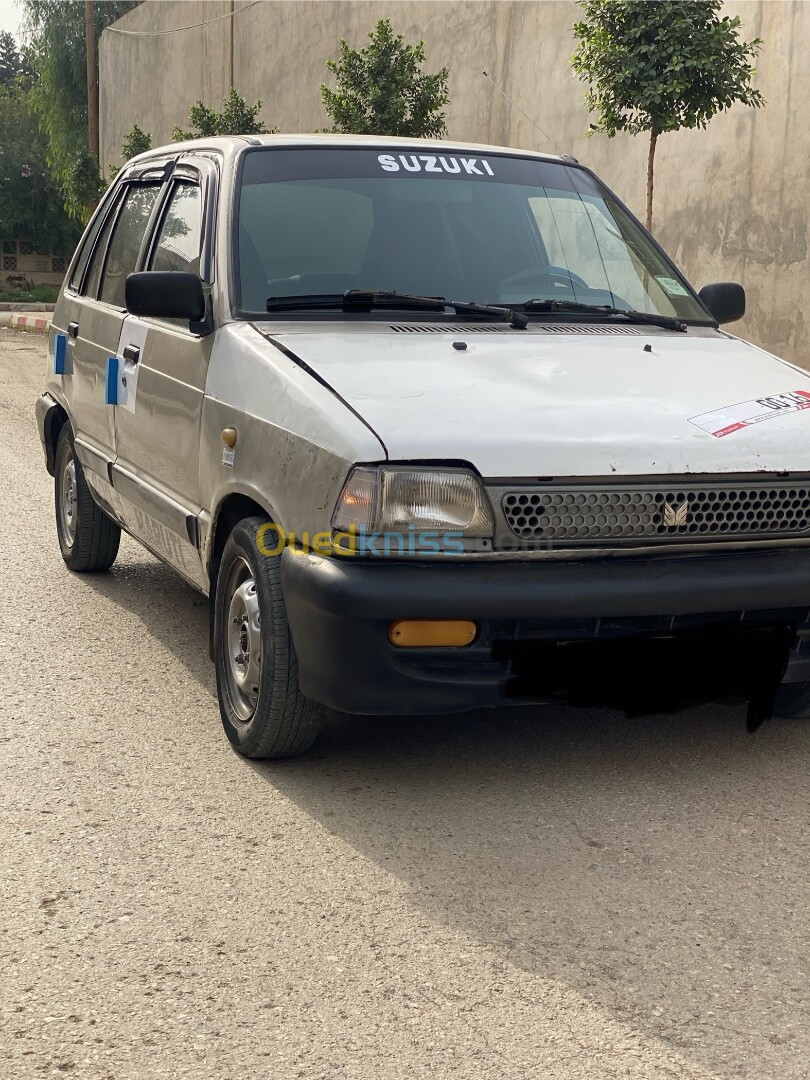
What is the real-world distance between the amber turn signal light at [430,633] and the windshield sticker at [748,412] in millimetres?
879

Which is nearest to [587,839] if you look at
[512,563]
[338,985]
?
[512,563]

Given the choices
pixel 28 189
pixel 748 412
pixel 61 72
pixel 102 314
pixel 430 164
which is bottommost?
pixel 748 412

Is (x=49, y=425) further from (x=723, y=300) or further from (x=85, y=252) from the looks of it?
(x=723, y=300)

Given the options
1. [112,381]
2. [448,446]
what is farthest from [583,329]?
[112,381]

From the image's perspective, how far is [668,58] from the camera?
47.1ft

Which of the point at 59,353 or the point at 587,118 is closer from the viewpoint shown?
the point at 59,353

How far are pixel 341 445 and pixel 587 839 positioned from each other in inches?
47.4

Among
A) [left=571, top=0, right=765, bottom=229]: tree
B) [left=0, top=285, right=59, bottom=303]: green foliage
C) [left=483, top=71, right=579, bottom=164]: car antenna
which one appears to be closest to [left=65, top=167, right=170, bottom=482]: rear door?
[left=571, top=0, right=765, bottom=229]: tree

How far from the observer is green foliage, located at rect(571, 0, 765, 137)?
14203mm

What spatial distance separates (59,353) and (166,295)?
2477 mm

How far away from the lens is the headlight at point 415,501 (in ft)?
12.3

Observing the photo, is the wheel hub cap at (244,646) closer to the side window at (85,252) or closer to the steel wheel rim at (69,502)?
the steel wheel rim at (69,502)

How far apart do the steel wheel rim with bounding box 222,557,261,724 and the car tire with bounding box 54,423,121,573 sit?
2.32m

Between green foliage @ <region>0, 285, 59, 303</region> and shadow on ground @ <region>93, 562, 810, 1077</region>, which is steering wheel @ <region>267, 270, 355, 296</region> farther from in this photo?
green foliage @ <region>0, 285, 59, 303</region>
